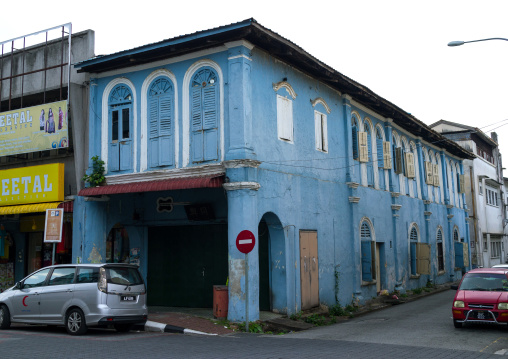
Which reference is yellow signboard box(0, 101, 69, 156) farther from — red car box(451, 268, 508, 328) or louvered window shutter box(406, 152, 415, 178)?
louvered window shutter box(406, 152, 415, 178)

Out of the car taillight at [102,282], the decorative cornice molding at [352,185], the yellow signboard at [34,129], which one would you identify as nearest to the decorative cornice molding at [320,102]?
the decorative cornice molding at [352,185]

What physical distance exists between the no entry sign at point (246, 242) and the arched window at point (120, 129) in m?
5.29

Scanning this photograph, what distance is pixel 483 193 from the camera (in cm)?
4262

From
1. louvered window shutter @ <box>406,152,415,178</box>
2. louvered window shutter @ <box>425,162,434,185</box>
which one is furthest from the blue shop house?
louvered window shutter @ <box>425,162,434,185</box>

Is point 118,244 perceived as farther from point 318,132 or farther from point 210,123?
point 318,132

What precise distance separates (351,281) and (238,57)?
9.57 metres

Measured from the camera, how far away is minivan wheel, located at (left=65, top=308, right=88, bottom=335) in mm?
12570

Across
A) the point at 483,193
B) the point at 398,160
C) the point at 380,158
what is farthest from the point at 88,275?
the point at 483,193

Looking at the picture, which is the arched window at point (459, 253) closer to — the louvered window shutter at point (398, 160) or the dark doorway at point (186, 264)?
the louvered window shutter at point (398, 160)

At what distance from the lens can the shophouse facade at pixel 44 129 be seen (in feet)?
58.1

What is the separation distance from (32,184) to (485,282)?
1438cm

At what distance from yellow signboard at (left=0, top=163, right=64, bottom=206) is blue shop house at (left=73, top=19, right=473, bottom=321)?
1.06 meters

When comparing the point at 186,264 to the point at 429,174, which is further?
the point at 429,174

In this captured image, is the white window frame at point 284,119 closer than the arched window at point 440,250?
Yes
